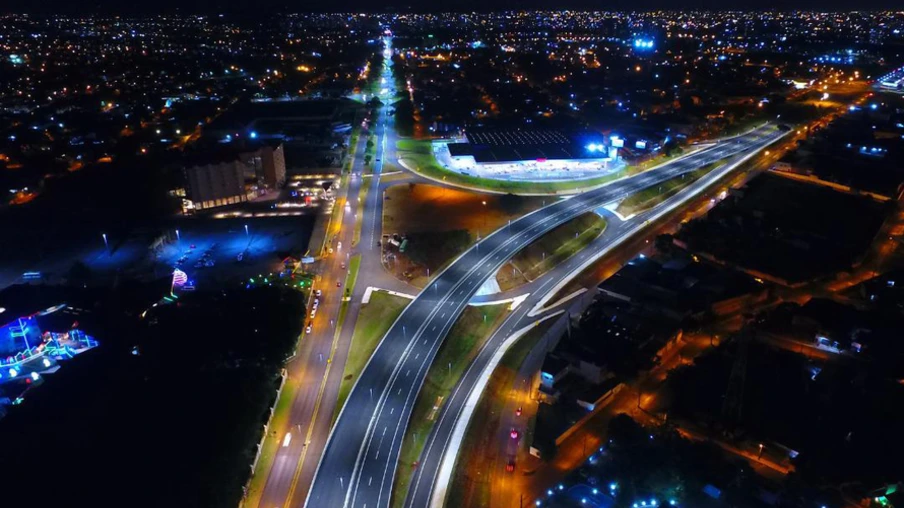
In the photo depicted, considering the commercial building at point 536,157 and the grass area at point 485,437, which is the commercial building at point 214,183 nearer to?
the commercial building at point 536,157

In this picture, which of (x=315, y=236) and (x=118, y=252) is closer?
(x=118, y=252)

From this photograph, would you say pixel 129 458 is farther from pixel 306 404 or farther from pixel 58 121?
pixel 58 121

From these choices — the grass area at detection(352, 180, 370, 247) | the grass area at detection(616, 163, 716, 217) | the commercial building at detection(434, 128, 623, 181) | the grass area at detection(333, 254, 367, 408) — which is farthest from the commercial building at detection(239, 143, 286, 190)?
the grass area at detection(616, 163, 716, 217)

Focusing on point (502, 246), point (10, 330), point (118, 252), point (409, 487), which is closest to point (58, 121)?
point (118, 252)

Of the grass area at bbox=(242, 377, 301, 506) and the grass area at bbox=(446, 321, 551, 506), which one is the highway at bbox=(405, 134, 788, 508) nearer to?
the grass area at bbox=(446, 321, 551, 506)

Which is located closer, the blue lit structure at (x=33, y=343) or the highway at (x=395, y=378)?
the highway at (x=395, y=378)

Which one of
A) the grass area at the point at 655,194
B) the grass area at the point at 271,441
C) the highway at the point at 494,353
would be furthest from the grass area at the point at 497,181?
the grass area at the point at 271,441
